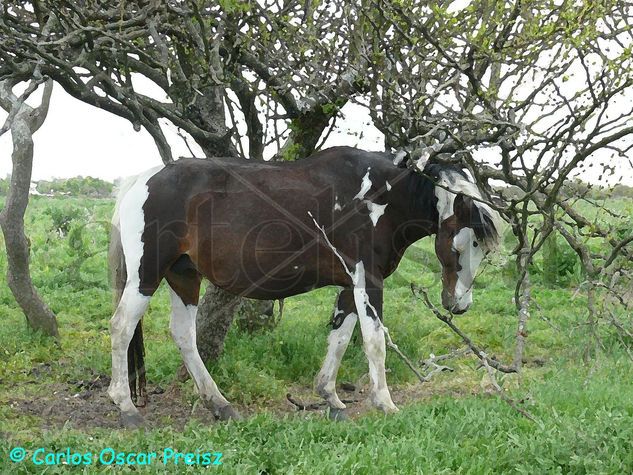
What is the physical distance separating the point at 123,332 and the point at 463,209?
2.88m

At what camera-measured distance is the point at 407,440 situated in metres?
4.42

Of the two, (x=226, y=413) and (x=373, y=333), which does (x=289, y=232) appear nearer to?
(x=373, y=333)

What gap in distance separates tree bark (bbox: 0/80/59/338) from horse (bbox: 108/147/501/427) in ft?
9.09

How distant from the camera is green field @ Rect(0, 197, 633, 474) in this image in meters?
4.15

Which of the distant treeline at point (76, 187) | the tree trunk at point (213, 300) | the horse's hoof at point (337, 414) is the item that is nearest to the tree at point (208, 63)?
the tree trunk at point (213, 300)

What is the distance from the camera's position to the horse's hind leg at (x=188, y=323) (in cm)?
618

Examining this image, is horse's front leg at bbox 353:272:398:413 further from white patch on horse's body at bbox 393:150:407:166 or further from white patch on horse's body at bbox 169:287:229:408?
white patch on horse's body at bbox 169:287:229:408

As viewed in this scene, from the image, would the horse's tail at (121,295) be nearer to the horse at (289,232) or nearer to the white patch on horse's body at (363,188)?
the horse at (289,232)

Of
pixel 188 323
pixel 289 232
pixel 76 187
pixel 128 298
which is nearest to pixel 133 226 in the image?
pixel 128 298

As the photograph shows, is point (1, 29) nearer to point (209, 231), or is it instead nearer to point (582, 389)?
point (209, 231)

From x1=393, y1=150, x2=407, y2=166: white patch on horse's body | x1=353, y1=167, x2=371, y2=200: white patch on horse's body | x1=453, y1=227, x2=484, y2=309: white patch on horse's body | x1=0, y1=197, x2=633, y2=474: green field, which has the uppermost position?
x1=393, y1=150, x2=407, y2=166: white patch on horse's body

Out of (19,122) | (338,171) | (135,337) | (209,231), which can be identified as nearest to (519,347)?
(338,171)

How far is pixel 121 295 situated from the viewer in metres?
6.31

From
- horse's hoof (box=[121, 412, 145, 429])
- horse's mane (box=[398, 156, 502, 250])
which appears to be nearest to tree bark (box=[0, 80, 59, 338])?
horse's hoof (box=[121, 412, 145, 429])
